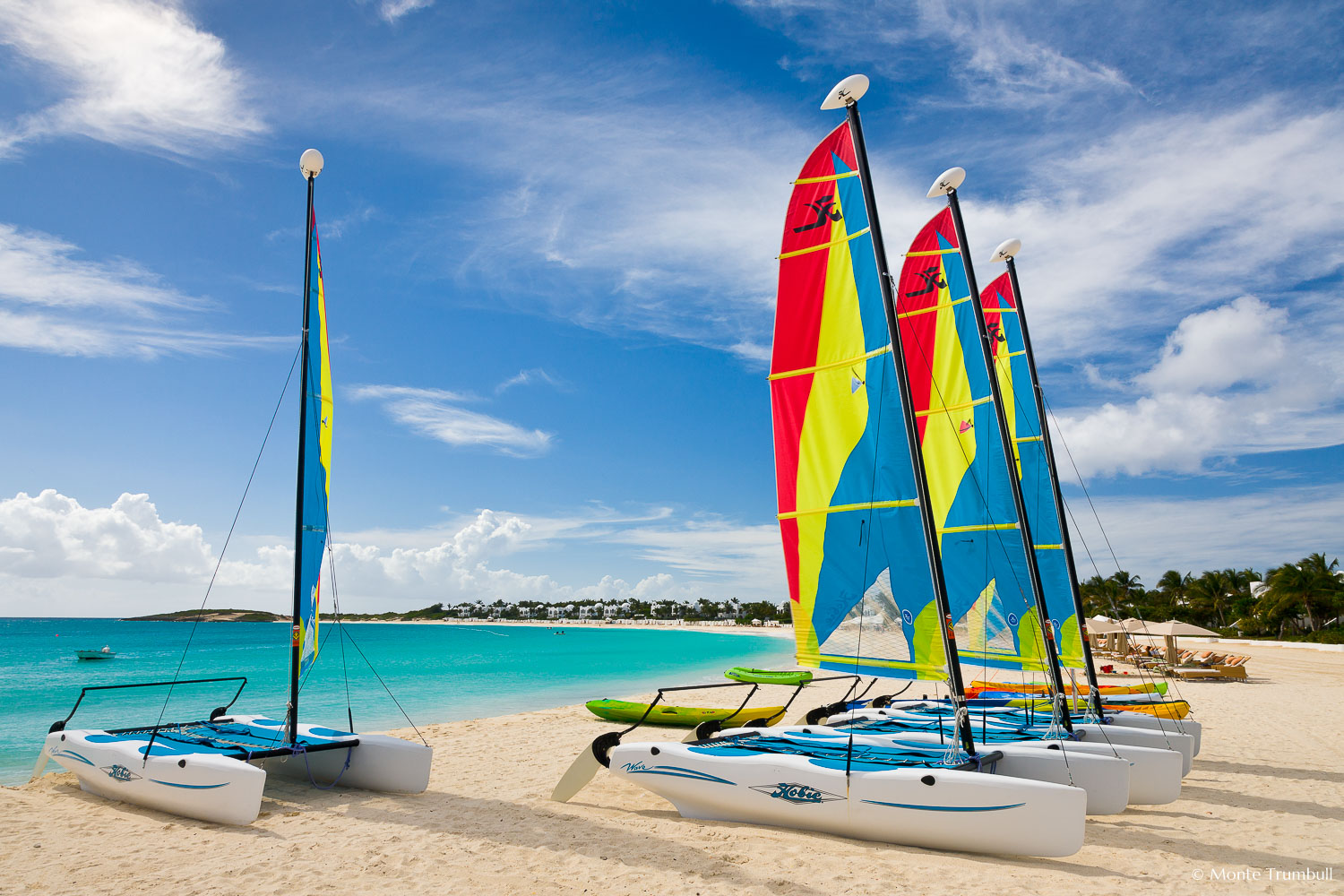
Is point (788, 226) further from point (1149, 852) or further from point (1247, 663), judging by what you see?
point (1247, 663)

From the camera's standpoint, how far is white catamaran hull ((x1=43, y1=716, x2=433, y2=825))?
7.24 meters

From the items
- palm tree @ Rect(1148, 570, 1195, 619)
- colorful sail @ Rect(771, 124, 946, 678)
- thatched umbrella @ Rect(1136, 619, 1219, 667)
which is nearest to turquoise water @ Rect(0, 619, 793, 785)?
colorful sail @ Rect(771, 124, 946, 678)

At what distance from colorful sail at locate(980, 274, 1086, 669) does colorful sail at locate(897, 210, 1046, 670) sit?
77 centimetres

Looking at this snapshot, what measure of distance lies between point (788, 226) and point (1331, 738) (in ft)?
40.4

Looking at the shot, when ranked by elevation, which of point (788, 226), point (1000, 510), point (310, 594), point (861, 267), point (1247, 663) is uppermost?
point (788, 226)

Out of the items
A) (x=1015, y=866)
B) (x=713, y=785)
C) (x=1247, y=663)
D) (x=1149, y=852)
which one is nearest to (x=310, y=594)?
(x=713, y=785)

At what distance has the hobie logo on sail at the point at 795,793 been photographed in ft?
21.8

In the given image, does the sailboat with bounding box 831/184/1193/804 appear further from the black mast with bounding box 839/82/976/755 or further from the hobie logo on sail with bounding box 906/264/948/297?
the black mast with bounding box 839/82/976/755

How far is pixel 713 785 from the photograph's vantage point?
726 centimetres

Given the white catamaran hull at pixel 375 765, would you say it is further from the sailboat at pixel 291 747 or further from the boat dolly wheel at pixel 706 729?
the boat dolly wheel at pixel 706 729

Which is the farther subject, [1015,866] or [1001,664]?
[1001,664]

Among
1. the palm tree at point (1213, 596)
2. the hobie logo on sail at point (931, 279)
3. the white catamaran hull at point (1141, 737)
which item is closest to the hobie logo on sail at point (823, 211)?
the hobie logo on sail at point (931, 279)

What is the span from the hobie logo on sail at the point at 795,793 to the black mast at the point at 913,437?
4.71ft

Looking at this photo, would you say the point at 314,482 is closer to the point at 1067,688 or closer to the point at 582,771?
the point at 582,771
